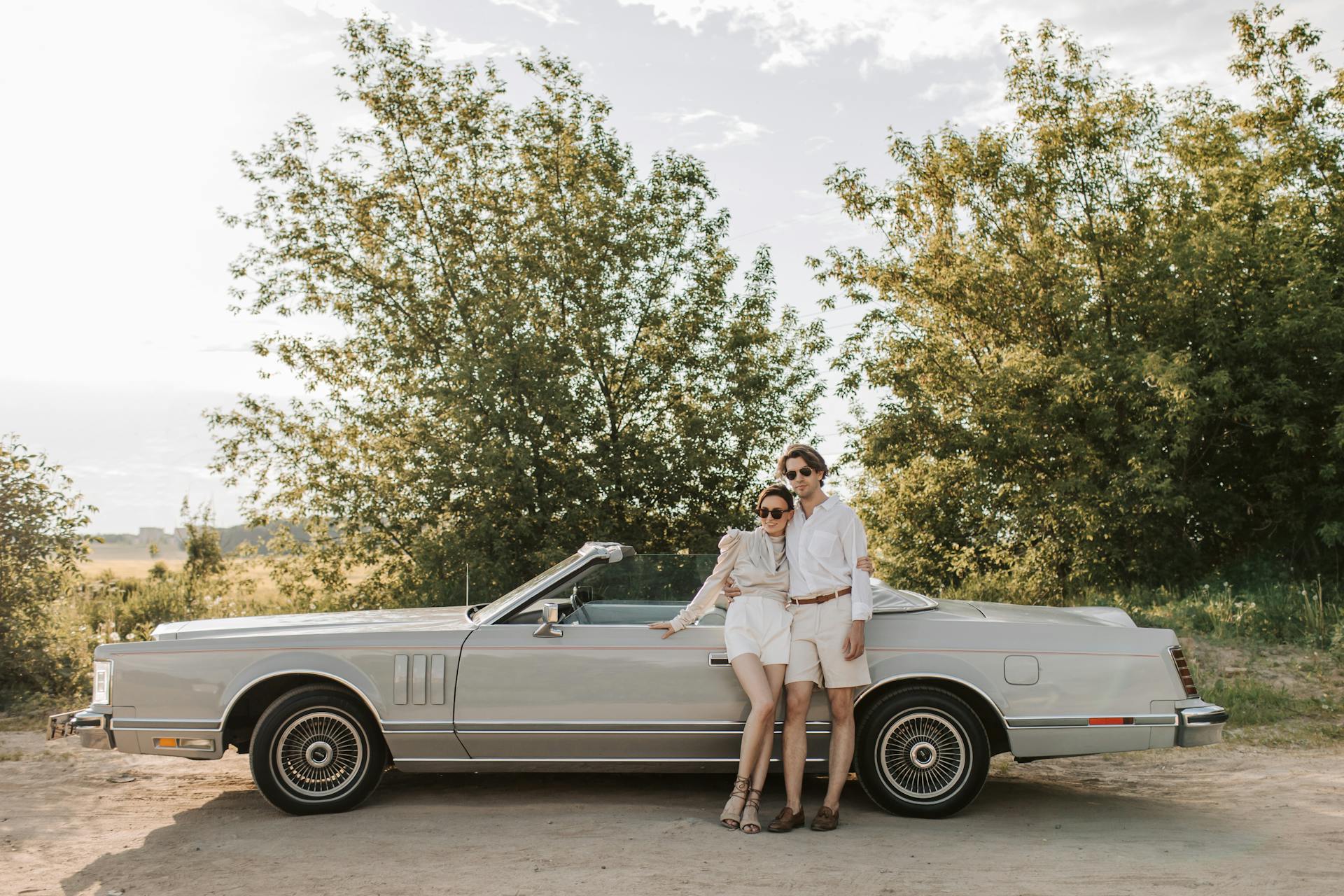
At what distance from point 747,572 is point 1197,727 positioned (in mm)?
2442

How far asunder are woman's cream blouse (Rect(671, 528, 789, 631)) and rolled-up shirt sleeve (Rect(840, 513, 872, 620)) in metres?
0.33

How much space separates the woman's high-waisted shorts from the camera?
571 cm

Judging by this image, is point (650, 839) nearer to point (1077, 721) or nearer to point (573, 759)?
point (573, 759)

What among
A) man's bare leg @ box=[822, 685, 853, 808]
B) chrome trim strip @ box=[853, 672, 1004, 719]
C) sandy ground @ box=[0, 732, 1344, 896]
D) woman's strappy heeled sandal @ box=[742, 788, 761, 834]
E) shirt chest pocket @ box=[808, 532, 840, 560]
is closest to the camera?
sandy ground @ box=[0, 732, 1344, 896]

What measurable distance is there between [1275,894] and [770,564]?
2.61 meters

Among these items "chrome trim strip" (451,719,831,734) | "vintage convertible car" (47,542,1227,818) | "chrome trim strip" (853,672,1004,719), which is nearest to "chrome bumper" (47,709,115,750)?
"vintage convertible car" (47,542,1227,818)

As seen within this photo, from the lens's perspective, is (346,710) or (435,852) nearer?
(435,852)

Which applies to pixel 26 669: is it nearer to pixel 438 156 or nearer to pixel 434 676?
pixel 434 676

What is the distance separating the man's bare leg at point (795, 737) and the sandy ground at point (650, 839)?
198 millimetres

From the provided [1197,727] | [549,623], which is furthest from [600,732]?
[1197,727]

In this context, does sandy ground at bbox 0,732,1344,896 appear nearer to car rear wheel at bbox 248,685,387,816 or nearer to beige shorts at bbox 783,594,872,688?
car rear wheel at bbox 248,685,387,816

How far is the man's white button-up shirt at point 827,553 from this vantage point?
18.8 ft

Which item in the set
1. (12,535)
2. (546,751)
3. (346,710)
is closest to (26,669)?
(12,535)

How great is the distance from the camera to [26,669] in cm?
1063
